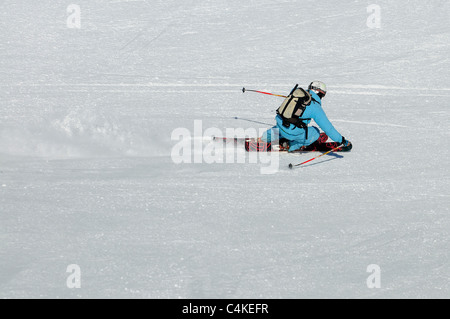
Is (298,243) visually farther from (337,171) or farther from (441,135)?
(441,135)

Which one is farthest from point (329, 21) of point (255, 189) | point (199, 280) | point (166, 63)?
point (199, 280)

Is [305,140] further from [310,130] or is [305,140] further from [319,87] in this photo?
[319,87]

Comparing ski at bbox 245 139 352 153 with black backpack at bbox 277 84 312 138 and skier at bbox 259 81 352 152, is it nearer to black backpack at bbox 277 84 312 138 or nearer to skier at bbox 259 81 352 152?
skier at bbox 259 81 352 152

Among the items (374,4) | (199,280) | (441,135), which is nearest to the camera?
(199,280)

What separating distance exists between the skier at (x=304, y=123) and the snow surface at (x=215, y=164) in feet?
0.86

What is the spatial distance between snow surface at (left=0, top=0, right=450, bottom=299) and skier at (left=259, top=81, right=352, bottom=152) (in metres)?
0.26

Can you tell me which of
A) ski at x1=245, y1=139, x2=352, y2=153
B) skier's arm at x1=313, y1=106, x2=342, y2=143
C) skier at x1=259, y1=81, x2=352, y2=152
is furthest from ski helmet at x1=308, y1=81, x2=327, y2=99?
ski at x1=245, y1=139, x2=352, y2=153

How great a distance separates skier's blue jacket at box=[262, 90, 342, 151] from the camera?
9.43 meters

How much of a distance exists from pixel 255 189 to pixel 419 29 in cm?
829

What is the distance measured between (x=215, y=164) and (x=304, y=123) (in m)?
1.49

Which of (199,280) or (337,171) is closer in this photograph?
(199,280)

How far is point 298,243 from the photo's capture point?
812cm

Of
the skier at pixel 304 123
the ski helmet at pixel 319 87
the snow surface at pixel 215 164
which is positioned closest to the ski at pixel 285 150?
the skier at pixel 304 123

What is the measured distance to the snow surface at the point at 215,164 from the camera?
771 centimetres
